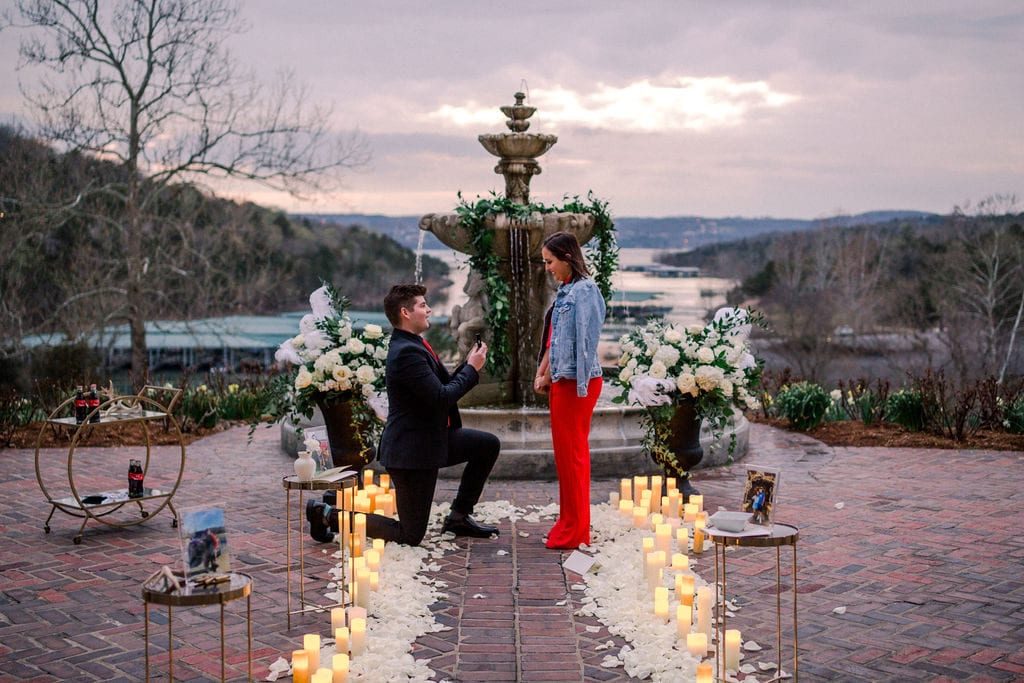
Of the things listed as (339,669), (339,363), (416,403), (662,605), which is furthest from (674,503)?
(339,669)

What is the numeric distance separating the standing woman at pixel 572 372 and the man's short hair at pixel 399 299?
0.91m

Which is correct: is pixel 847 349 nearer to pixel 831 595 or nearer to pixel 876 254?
pixel 876 254

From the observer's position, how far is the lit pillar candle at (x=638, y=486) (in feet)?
25.7

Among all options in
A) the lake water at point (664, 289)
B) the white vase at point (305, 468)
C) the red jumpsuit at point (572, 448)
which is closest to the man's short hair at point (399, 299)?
the red jumpsuit at point (572, 448)

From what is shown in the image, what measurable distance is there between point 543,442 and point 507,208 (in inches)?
104

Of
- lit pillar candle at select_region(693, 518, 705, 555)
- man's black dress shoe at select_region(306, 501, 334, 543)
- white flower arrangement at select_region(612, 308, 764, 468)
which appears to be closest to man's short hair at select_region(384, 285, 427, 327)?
man's black dress shoe at select_region(306, 501, 334, 543)

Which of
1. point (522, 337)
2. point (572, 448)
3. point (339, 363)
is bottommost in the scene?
point (572, 448)

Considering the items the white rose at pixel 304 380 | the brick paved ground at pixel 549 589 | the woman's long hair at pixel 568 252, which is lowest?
the brick paved ground at pixel 549 589

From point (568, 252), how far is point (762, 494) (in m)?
2.65

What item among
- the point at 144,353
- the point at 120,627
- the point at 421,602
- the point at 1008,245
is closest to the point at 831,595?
the point at 421,602

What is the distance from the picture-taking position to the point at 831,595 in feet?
19.1

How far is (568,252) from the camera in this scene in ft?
21.5

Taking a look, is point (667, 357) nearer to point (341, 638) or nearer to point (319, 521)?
point (319, 521)

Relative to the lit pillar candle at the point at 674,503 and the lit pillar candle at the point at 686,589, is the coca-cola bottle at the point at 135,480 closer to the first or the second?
the lit pillar candle at the point at 674,503
